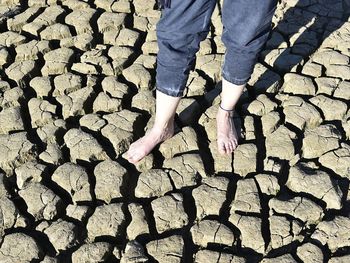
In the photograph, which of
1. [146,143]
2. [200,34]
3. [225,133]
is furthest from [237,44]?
[146,143]

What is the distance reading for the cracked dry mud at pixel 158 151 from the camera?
1.92m

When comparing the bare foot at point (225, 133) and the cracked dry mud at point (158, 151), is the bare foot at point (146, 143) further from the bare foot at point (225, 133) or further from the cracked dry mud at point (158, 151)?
the bare foot at point (225, 133)

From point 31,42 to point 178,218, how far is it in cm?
135

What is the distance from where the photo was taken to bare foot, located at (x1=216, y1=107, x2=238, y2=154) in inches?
86.6

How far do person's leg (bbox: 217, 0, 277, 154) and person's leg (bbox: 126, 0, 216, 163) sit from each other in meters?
0.08

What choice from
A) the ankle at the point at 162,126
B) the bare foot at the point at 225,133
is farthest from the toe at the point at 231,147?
the ankle at the point at 162,126

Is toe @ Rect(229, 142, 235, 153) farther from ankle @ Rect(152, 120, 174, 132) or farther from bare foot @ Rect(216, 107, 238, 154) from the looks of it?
ankle @ Rect(152, 120, 174, 132)

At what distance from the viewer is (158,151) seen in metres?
2.23

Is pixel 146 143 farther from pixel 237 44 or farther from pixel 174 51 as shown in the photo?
pixel 237 44

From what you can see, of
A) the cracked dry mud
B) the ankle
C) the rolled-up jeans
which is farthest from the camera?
the ankle

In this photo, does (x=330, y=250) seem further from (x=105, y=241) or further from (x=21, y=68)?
(x=21, y=68)

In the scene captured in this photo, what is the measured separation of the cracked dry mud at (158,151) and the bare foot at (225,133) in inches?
1.4

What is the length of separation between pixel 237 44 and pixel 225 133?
46cm

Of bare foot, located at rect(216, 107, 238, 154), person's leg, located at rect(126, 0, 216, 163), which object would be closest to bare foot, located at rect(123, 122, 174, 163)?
person's leg, located at rect(126, 0, 216, 163)
